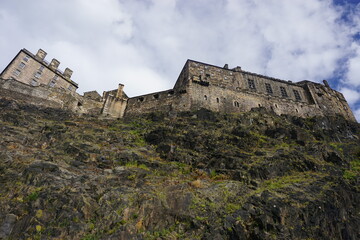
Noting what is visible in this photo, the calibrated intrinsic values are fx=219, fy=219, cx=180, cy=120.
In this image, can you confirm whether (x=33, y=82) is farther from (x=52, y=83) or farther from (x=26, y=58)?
(x=26, y=58)

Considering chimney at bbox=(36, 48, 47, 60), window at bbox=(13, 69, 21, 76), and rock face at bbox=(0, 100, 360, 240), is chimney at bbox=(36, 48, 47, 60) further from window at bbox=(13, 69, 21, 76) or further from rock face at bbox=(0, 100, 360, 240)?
rock face at bbox=(0, 100, 360, 240)

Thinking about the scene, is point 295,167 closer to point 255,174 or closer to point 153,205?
point 255,174

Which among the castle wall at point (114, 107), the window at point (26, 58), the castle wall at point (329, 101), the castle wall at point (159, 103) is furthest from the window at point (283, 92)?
the window at point (26, 58)

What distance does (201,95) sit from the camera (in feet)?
83.3

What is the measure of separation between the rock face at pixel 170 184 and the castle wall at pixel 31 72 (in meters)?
17.1

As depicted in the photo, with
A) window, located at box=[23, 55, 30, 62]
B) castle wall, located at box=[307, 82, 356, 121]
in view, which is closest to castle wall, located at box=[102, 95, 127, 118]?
window, located at box=[23, 55, 30, 62]

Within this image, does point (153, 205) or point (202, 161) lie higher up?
point (202, 161)

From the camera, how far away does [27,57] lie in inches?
1331

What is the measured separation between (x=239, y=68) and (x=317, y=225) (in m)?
25.3

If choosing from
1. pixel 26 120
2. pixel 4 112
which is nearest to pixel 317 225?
pixel 26 120

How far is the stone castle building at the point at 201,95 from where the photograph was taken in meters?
24.9

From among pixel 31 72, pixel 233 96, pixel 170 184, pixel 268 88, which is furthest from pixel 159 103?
pixel 31 72

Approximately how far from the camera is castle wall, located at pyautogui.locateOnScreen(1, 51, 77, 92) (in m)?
31.5

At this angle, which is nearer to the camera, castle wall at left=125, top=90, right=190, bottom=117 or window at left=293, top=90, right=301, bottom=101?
castle wall at left=125, top=90, right=190, bottom=117
